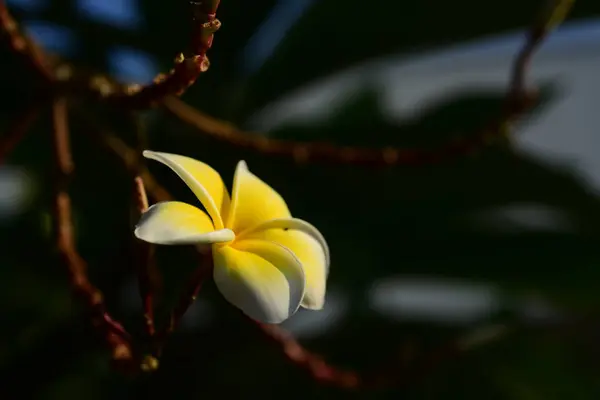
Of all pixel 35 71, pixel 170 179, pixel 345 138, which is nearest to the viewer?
pixel 35 71

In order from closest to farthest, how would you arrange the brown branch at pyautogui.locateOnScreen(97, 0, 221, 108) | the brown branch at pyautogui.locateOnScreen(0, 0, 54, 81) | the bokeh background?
1. the brown branch at pyautogui.locateOnScreen(97, 0, 221, 108)
2. the brown branch at pyautogui.locateOnScreen(0, 0, 54, 81)
3. the bokeh background

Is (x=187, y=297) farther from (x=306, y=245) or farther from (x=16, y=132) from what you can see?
(x=16, y=132)

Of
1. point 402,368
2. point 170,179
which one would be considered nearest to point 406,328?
point 170,179

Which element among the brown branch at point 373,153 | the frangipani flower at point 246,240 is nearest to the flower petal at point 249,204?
the frangipani flower at point 246,240

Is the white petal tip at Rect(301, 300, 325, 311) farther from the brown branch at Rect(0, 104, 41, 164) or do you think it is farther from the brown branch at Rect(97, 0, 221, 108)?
the brown branch at Rect(0, 104, 41, 164)

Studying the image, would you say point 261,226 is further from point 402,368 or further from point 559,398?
point 559,398

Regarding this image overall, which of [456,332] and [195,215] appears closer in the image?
[195,215]

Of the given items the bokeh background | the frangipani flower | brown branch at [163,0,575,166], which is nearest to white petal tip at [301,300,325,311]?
the frangipani flower

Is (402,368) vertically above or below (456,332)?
A: above
